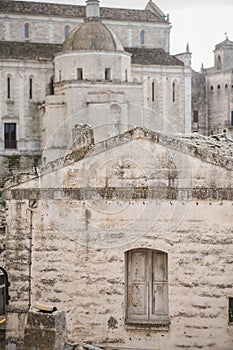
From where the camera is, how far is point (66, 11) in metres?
67.9

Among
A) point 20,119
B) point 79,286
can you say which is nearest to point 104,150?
point 79,286

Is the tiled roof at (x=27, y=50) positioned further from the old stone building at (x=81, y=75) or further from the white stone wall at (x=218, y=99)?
the white stone wall at (x=218, y=99)

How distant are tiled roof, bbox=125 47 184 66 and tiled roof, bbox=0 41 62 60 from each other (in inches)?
266

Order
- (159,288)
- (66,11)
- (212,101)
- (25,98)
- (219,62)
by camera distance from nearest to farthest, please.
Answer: (159,288) → (25,98) → (66,11) → (212,101) → (219,62)

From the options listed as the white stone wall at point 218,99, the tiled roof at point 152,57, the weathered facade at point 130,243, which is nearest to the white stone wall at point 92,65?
the tiled roof at point 152,57

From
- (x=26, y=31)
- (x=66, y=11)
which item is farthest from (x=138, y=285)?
(x=66, y=11)

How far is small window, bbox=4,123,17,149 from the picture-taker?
5849cm

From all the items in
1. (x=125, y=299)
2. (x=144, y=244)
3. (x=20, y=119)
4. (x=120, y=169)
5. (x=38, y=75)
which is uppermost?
(x=38, y=75)

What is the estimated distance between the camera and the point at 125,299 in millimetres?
15438

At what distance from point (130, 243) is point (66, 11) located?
55349 mm

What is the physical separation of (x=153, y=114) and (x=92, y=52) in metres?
9.15

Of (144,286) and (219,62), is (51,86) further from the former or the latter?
(144,286)

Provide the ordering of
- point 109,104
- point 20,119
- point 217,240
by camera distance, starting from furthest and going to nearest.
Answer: point 20,119, point 109,104, point 217,240

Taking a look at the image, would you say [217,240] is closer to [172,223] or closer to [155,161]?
[172,223]
